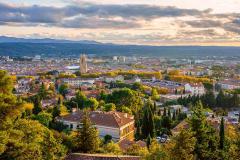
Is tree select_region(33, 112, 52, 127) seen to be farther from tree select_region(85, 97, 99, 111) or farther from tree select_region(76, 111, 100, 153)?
tree select_region(76, 111, 100, 153)

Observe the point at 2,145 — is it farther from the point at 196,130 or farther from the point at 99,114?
the point at 99,114

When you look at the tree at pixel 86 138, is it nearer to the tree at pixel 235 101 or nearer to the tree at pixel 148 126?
the tree at pixel 148 126

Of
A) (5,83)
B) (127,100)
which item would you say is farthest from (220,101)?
(5,83)

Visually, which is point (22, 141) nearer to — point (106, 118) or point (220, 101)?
point (106, 118)

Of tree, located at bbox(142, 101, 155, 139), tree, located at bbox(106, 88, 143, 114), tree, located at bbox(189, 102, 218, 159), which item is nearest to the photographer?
tree, located at bbox(189, 102, 218, 159)

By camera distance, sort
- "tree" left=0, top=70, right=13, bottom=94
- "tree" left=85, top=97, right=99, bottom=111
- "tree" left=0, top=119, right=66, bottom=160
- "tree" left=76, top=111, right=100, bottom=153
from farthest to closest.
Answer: "tree" left=85, top=97, right=99, bottom=111, "tree" left=76, top=111, right=100, bottom=153, "tree" left=0, top=70, right=13, bottom=94, "tree" left=0, top=119, right=66, bottom=160

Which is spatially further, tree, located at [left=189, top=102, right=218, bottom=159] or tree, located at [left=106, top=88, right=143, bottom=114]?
tree, located at [left=106, top=88, right=143, bottom=114]

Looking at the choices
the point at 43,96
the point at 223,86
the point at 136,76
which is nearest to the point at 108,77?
the point at 136,76

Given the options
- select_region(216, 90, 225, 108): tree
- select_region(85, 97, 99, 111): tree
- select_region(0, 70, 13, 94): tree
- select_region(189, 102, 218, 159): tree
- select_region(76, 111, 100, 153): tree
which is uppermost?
select_region(0, 70, 13, 94): tree

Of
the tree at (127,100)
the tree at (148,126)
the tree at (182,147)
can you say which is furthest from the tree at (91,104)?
the tree at (182,147)

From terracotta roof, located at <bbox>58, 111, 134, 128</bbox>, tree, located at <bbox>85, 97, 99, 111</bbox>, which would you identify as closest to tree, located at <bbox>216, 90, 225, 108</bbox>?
tree, located at <bbox>85, 97, 99, 111</bbox>
